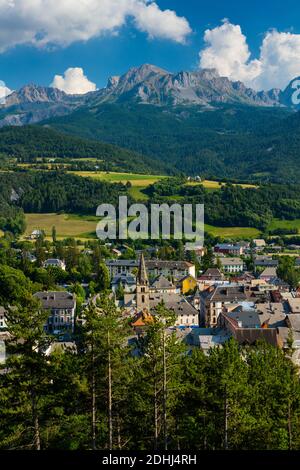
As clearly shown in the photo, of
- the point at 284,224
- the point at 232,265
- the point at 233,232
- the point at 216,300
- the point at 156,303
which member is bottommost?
the point at 232,265

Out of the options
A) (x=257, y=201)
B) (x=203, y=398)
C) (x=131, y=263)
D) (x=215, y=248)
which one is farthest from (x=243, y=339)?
(x=257, y=201)

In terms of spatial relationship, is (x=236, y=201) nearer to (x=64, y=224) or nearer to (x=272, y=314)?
(x=64, y=224)

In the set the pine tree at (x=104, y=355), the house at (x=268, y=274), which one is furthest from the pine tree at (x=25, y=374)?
the house at (x=268, y=274)

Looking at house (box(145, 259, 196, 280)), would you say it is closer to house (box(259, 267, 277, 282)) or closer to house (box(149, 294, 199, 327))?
house (box(259, 267, 277, 282))

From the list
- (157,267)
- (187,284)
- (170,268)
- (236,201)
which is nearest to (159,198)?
(236,201)

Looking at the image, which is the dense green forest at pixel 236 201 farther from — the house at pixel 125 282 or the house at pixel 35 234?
the house at pixel 125 282

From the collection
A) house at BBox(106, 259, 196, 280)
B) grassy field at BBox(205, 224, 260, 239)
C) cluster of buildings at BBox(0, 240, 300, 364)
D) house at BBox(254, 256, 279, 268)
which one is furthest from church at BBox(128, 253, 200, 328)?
grassy field at BBox(205, 224, 260, 239)
